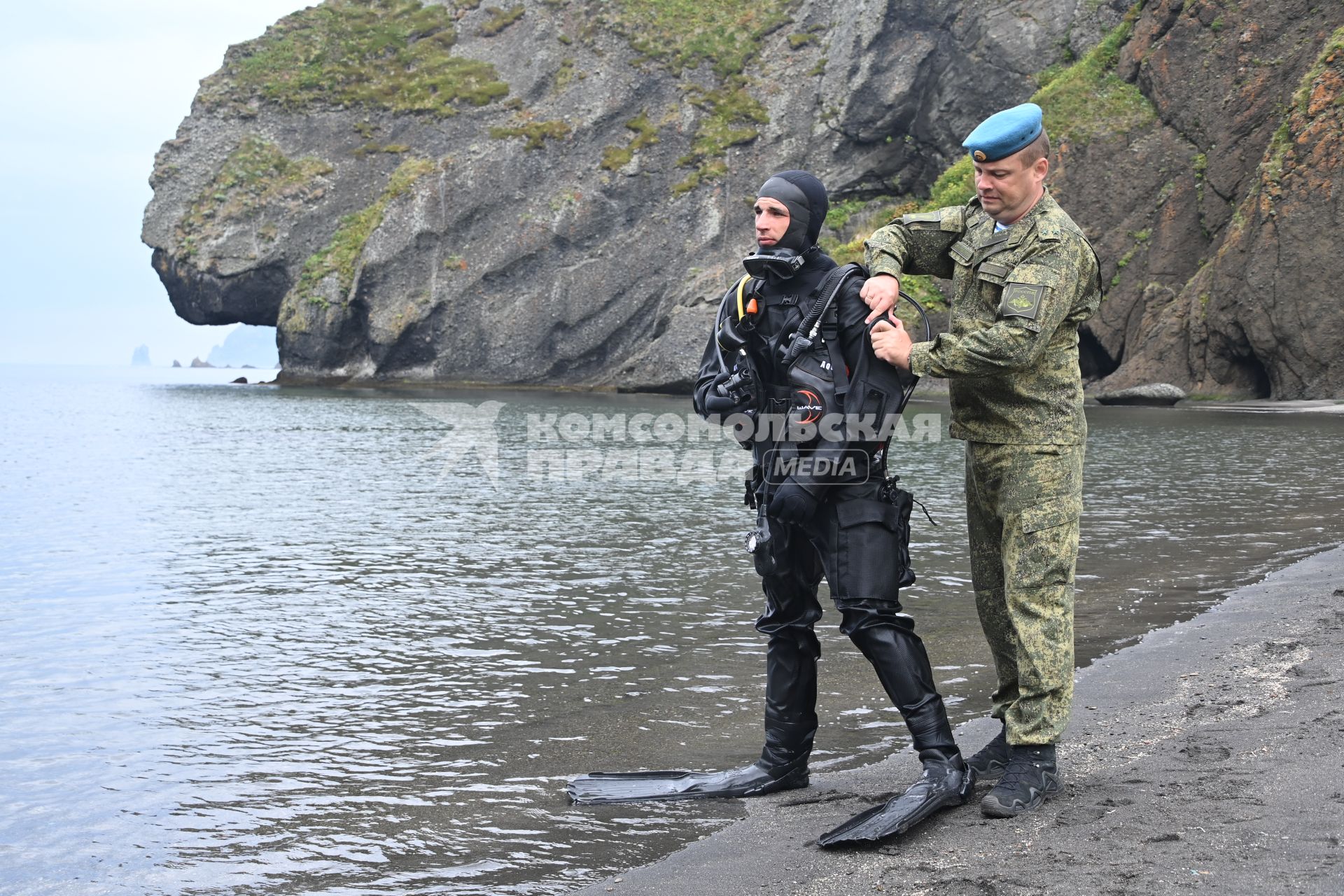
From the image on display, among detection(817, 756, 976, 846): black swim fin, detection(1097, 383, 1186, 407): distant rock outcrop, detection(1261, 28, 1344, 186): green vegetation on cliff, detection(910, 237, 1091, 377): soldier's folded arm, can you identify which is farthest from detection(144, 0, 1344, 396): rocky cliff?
detection(817, 756, 976, 846): black swim fin

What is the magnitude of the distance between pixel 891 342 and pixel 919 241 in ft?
2.00

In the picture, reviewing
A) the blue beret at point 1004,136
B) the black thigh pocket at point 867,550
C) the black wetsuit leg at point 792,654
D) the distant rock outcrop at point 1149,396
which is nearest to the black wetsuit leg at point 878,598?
the black thigh pocket at point 867,550

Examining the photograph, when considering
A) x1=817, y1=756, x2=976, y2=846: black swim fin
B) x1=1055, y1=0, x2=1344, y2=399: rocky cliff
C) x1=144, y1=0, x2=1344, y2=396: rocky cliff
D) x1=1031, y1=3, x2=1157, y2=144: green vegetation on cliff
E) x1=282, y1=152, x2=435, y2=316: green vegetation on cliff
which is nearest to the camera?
x1=817, y1=756, x2=976, y2=846: black swim fin

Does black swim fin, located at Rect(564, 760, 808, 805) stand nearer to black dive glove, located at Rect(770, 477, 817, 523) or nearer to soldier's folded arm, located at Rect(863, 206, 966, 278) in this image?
black dive glove, located at Rect(770, 477, 817, 523)

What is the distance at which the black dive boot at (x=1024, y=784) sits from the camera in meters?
4.02

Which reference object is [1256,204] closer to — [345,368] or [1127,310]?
[1127,310]

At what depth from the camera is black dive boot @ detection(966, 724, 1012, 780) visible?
4.64m

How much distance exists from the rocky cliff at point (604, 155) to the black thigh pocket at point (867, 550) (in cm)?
4070

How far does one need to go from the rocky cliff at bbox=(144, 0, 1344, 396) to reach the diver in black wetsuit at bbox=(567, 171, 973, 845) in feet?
133

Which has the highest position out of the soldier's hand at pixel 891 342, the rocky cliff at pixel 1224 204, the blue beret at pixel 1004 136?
the rocky cliff at pixel 1224 204

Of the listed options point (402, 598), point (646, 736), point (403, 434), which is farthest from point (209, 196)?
point (646, 736)

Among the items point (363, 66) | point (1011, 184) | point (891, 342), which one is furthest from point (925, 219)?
point (363, 66)

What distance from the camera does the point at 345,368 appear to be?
66.8m

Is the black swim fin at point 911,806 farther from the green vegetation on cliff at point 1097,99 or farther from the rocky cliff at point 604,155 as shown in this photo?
A: the green vegetation on cliff at point 1097,99
